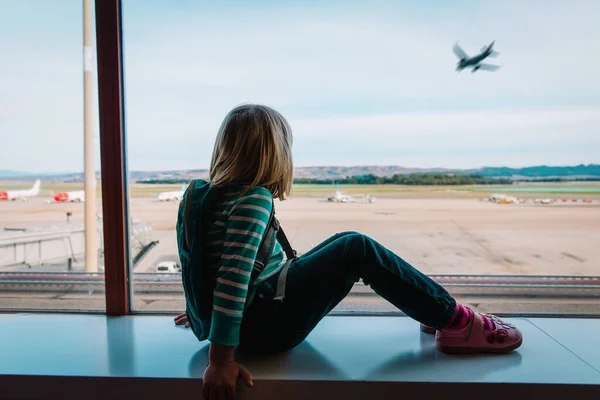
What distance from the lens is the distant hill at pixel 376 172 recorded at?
71.5 inches

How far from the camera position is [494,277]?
6.09 feet

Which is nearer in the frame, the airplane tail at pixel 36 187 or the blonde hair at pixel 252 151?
the blonde hair at pixel 252 151

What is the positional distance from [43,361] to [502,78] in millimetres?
1894

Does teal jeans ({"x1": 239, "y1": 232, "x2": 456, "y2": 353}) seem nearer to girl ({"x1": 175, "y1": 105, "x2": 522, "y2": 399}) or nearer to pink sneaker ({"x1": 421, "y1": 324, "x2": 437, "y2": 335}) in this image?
girl ({"x1": 175, "y1": 105, "x2": 522, "y2": 399})

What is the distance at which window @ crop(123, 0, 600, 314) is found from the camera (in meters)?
1.79

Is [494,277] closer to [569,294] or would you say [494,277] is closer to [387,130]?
[569,294]

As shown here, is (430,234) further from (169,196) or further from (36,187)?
(36,187)

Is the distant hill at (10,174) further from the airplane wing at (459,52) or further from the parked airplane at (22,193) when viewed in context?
the airplane wing at (459,52)

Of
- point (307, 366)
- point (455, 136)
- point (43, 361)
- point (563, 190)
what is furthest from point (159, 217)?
point (563, 190)

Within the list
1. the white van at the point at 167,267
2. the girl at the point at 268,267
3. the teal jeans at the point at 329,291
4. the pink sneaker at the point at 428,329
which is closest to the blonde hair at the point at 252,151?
the girl at the point at 268,267

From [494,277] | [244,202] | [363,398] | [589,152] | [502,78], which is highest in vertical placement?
[502,78]

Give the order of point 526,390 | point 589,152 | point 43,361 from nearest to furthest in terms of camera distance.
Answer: point 526,390
point 43,361
point 589,152

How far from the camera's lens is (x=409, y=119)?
190 centimetres

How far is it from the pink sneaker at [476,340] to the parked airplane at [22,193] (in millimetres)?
1745
